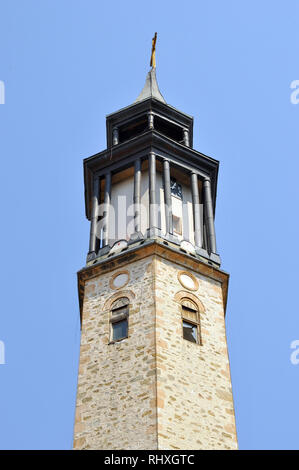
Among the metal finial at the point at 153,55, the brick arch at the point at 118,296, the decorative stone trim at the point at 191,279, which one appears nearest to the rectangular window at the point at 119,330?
the brick arch at the point at 118,296

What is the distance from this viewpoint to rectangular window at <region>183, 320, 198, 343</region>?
76.1ft

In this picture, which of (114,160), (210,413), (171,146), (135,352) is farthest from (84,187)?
(210,413)

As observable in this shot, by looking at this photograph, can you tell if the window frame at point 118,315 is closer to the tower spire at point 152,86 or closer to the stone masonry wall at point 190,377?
the stone masonry wall at point 190,377

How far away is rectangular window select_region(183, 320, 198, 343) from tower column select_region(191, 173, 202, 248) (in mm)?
3913

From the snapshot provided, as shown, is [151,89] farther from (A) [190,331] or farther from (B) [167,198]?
(A) [190,331]

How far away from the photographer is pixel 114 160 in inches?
1136

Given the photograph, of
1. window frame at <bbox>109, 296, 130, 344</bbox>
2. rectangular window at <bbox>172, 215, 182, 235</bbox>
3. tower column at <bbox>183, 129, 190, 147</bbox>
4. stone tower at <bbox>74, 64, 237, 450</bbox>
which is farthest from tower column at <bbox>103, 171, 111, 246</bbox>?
tower column at <bbox>183, 129, 190, 147</bbox>

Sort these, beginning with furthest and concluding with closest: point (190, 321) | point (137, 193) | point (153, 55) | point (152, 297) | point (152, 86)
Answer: point (153, 55) < point (152, 86) < point (137, 193) < point (190, 321) < point (152, 297)

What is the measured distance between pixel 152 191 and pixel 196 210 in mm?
1888

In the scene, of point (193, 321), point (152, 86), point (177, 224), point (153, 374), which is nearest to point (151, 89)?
point (152, 86)

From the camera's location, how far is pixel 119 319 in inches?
924
